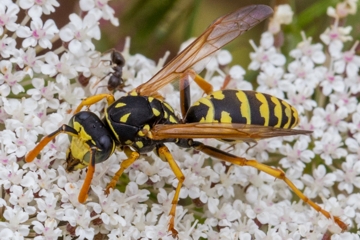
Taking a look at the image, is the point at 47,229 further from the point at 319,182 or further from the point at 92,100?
the point at 319,182

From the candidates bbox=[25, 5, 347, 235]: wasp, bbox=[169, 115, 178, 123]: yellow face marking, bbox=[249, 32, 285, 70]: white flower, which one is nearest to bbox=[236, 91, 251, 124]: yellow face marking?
bbox=[25, 5, 347, 235]: wasp

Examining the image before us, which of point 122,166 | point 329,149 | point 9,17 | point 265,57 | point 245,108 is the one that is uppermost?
point 9,17

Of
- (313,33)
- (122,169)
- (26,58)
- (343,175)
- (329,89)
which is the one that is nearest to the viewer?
(122,169)

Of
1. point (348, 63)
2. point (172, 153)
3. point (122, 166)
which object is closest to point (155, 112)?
point (122, 166)

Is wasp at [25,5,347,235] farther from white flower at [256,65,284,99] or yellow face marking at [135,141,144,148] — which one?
white flower at [256,65,284,99]

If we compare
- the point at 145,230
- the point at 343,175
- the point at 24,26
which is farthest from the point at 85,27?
the point at 343,175

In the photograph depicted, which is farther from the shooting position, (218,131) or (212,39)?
(212,39)

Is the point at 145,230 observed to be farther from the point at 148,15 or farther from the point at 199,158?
the point at 148,15
